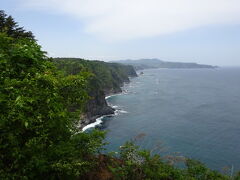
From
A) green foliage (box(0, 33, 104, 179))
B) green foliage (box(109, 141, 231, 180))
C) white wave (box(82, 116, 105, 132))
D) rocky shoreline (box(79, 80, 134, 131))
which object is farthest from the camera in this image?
rocky shoreline (box(79, 80, 134, 131))

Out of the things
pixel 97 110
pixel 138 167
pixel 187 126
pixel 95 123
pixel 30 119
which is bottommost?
pixel 95 123

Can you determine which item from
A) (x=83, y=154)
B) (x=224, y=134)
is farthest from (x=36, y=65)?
(x=224, y=134)

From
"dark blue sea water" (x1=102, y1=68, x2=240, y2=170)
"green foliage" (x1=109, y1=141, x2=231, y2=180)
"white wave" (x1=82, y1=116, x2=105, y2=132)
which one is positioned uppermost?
"green foliage" (x1=109, y1=141, x2=231, y2=180)

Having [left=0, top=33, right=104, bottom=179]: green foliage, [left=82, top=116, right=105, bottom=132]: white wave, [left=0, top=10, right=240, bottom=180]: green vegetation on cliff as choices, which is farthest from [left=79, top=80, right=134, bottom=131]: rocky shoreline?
[left=0, top=33, right=104, bottom=179]: green foliage

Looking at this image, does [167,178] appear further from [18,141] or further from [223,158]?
[223,158]

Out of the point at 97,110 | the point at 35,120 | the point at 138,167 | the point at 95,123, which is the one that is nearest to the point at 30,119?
the point at 35,120

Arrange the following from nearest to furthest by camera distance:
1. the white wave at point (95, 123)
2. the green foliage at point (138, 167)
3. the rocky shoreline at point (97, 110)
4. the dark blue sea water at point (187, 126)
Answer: the green foliage at point (138, 167)
the dark blue sea water at point (187, 126)
the white wave at point (95, 123)
the rocky shoreline at point (97, 110)

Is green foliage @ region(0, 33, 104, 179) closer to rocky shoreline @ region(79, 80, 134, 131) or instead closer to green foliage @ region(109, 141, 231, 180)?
green foliage @ region(109, 141, 231, 180)

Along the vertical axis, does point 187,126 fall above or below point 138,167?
below

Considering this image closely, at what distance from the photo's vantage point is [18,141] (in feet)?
22.7

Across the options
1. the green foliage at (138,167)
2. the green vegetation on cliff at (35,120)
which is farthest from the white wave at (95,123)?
the green vegetation on cliff at (35,120)

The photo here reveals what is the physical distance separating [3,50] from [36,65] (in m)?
1.26

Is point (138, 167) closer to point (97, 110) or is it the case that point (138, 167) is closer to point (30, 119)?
point (30, 119)

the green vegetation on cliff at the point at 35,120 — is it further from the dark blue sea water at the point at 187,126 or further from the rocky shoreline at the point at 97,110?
the rocky shoreline at the point at 97,110
